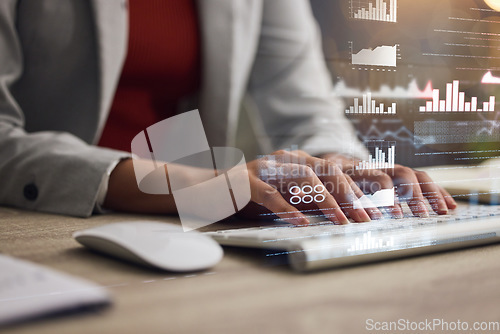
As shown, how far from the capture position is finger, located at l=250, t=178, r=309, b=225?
377 mm

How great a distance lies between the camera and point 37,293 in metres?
0.19

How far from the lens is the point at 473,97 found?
1.26 ft

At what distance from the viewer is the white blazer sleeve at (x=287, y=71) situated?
0.91 m

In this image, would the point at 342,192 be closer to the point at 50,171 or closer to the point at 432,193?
the point at 432,193

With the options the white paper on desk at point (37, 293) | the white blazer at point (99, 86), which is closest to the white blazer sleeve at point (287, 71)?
the white blazer at point (99, 86)

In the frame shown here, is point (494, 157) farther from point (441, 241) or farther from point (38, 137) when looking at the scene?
point (38, 137)

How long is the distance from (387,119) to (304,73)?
0.69 meters
